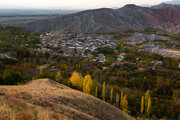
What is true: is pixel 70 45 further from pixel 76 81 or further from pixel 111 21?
pixel 111 21

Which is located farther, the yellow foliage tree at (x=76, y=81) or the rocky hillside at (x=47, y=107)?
the yellow foliage tree at (x=76, y=81)

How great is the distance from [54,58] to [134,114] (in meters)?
26.6

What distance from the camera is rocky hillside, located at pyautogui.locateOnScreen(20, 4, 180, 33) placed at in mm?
89688

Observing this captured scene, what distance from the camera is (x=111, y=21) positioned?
3930 inches

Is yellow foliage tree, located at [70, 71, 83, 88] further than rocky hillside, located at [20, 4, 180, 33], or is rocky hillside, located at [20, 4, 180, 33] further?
rocky hillside, located at [20, 4, 180, 33]

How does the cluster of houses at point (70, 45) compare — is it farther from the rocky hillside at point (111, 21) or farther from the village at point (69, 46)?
the rocky hillside at point (111, 21)

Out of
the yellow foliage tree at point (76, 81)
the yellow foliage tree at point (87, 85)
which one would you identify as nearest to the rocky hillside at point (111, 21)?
the yellow foliage tree at point (76, 81)

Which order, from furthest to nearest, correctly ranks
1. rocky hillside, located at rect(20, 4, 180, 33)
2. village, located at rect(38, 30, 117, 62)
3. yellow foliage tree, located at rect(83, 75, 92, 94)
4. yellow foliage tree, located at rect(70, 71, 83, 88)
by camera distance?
rocky hillside, located at rect(20, 4, 180, 33) < village, located at rect(38, 30, 117, 62) < yellow foliage tree, located at rect(70, 71, 83, 88) < yellow foliage tree, located at rect(83, 75, 92, 94)

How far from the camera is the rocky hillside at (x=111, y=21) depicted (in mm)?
89688

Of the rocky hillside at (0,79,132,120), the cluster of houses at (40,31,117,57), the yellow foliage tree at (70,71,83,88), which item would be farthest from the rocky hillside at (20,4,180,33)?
the rocky hillside at (0,79,132,120)

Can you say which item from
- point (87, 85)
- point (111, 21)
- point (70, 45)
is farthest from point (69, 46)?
point (111, 21)

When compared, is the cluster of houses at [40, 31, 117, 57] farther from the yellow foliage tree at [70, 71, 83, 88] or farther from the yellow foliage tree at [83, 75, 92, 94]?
the yellow foliage tree at [83, 75, 92, 94]

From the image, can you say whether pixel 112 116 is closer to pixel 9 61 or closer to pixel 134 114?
pixel 134 114

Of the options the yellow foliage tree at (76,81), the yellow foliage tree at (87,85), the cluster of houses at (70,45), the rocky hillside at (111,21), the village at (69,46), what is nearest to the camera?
the yellow foliage tree at (87,85)
